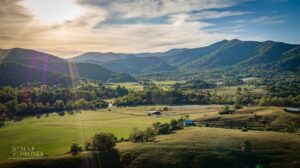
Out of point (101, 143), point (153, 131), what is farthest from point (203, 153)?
point (101, 143)

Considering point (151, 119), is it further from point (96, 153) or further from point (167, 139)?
point (96, 153)

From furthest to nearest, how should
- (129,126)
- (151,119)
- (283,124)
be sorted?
(151,119)
(129,126)
(283,124)

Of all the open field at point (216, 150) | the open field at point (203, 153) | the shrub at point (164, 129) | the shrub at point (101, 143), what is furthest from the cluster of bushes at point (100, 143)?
the shrub at point (164, 129)

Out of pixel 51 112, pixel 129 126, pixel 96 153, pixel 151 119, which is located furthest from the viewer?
pixel 51 112

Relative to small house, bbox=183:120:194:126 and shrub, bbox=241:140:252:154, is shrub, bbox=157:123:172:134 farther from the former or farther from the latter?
shrub, bbox=241:140:252:154

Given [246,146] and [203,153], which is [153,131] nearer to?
[203,153]

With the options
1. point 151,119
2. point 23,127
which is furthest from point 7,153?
point 151,119

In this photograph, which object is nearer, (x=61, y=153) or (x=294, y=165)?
(x=294, y=165)
